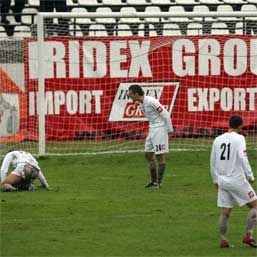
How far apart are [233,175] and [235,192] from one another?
224 millimetres

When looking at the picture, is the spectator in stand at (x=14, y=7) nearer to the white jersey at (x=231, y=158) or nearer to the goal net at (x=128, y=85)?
the goal net at (x=128, y=85)

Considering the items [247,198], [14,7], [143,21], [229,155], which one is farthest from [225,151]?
[14,7]

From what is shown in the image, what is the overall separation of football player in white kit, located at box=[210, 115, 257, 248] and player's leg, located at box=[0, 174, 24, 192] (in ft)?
21.4

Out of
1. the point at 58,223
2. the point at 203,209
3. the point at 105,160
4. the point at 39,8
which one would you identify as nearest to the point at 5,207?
the point at 58,223

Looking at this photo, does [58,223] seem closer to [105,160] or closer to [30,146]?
[105,160]

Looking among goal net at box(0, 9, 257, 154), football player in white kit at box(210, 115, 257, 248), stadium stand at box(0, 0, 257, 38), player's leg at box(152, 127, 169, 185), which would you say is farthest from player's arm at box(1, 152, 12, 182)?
stadium stand at box(0, 0, 257, 38)

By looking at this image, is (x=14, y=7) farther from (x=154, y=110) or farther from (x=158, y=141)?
(x=158, y=141)

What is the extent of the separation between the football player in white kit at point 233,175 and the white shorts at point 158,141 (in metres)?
6.52

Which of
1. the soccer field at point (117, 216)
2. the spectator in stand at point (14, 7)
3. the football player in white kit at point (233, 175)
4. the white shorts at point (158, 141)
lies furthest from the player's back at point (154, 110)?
the spectator in stand at point (14, 7)

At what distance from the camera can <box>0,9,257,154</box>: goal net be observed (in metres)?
27.3

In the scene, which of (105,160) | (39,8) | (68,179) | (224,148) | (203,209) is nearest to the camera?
(224,148)

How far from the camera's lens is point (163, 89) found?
27766mm

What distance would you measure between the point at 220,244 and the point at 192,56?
14.4 m

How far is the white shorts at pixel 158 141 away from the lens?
2006 centimetres
